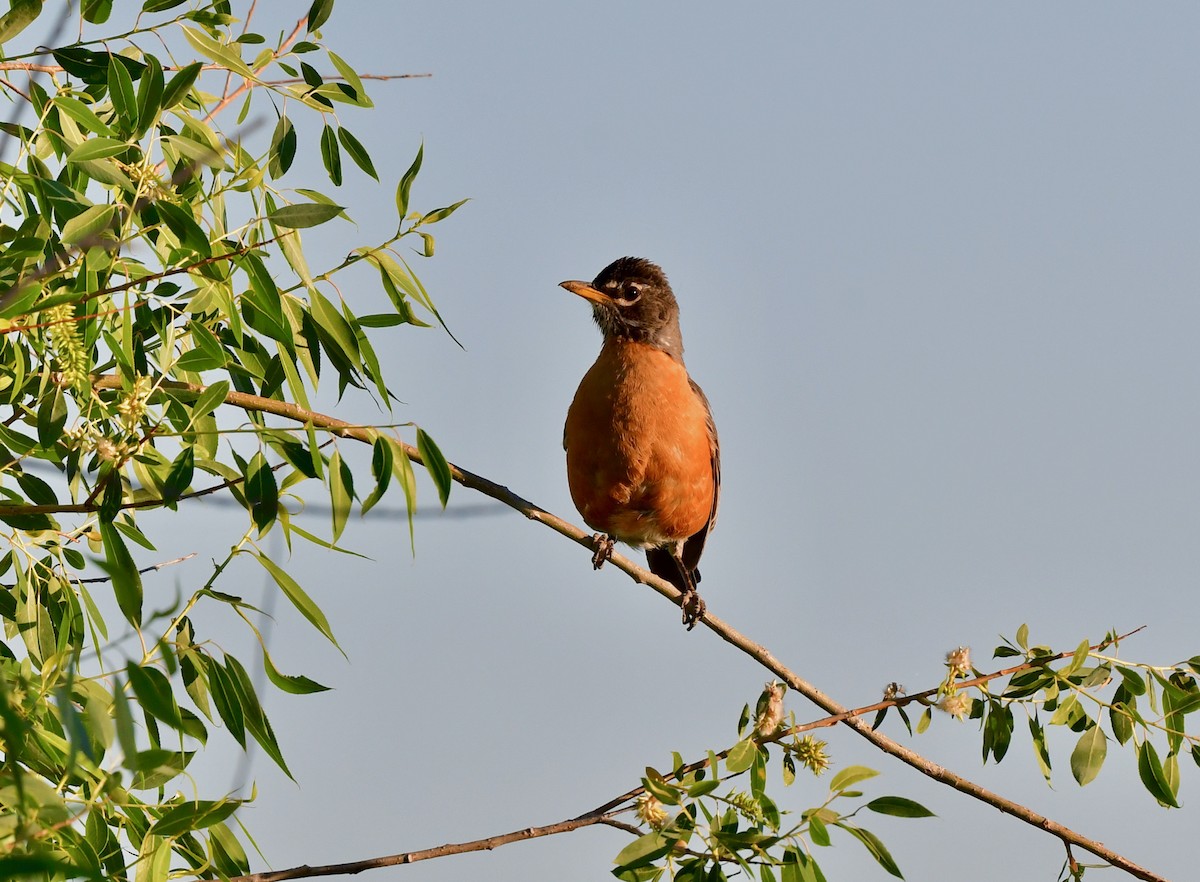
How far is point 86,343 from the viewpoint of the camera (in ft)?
7.45

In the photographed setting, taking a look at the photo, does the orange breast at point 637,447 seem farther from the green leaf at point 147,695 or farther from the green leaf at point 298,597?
the green leaf at point 147,695

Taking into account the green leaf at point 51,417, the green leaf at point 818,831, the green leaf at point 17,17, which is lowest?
the green leaf at point 818,831

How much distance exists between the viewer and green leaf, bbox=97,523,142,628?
1609 millimetres

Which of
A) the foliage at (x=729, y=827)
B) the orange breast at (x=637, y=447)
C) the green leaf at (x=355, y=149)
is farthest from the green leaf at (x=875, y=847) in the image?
the orange breast at (x=637, y=447)

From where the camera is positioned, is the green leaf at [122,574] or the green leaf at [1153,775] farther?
the green leaf at [1153,775]

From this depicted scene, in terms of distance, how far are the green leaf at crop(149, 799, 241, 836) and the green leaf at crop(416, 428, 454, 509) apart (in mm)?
612

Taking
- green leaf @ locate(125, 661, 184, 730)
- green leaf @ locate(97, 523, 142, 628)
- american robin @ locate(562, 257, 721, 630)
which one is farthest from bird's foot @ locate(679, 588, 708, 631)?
green leaf @ locate(125, 661, 184, 730)

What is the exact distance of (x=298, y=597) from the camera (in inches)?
97.7

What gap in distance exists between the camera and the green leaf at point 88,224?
7.57 feet

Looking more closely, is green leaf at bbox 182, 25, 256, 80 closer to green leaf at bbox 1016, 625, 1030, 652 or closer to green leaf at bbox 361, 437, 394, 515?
green leaf at bbox 361, 437, 394, 515

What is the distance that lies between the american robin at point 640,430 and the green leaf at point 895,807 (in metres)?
2.66

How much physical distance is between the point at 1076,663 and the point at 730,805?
109cm

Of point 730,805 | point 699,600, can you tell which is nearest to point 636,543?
point 699,600

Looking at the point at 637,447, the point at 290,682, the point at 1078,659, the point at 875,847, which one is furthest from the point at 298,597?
the point at 637,447
